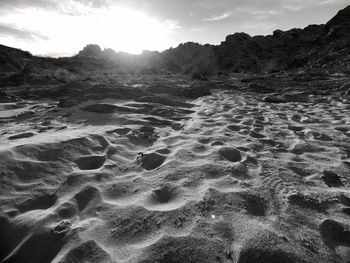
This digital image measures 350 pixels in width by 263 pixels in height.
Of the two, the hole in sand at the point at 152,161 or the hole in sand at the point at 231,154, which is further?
the hole in sand at the point at 231,154

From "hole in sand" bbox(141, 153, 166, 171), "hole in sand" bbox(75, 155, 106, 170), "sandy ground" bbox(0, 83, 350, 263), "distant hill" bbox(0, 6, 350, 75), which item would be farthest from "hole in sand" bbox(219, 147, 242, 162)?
"distant hill" bbox(0, 6, 350, 75)

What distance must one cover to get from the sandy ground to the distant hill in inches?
443

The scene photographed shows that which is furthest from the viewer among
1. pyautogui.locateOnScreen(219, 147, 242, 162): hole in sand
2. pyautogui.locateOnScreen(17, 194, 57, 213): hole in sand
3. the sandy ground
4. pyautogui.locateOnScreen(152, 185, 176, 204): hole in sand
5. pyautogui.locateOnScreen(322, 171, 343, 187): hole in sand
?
pyautogui.locateOnScreen(219, 147, 242, 162): hole in sand

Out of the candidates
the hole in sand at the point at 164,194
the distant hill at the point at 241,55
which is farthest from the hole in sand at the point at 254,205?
the distant hill at the point at 241,55

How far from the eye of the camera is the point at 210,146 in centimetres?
302

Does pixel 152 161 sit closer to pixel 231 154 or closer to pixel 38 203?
pixel 231 154

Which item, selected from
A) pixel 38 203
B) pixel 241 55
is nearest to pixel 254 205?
pixel 38 203

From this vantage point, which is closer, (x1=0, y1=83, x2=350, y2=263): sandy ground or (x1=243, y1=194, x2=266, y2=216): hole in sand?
(x1=0, y1=83, x2=350, y2=263): sandy ground

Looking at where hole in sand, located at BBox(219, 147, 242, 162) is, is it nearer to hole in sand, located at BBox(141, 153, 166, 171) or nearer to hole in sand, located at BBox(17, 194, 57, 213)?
hole in sand, located at BBox(141, 153, 166, 171)

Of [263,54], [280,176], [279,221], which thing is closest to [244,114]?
[280,176]

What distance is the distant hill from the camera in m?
15.4

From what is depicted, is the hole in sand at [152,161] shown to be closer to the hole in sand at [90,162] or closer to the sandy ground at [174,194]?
the sandy ground at [174,194]

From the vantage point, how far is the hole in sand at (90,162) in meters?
2.50

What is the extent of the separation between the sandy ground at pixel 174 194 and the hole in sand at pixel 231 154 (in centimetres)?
2
